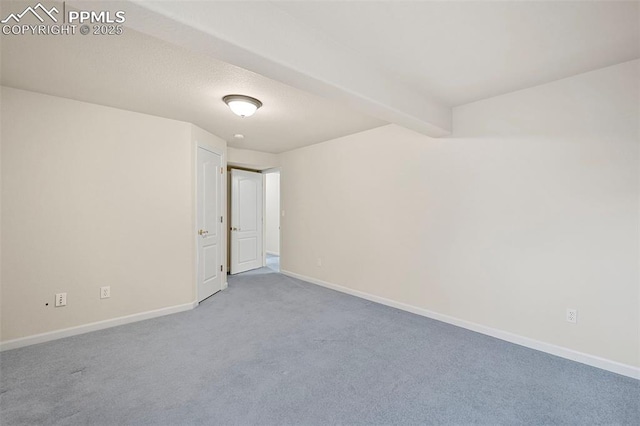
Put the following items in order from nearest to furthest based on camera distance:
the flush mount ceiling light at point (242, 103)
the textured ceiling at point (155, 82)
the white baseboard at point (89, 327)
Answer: the textured ceiling at point (155, 82)
the white baseboard at point (89, 327)
the flush mount ceiling light at point (242, 103)

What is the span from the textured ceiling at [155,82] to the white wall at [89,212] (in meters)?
0.27

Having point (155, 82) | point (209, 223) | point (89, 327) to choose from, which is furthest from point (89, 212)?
point (155, 82)

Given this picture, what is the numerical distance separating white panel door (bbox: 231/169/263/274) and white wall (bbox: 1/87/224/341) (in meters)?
1.84

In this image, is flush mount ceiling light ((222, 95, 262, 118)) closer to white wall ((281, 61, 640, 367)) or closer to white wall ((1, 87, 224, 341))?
white wall ((1, 87, 224, 341))

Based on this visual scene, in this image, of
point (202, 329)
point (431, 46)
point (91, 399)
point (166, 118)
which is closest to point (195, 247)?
point (202, 329)

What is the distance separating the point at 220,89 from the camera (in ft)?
8.84

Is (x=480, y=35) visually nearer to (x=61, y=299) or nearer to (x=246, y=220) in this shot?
(x=61, y=299)

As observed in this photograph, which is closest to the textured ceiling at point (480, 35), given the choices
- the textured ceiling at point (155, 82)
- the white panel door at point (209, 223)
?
the textured ceiling at point (155, 82)

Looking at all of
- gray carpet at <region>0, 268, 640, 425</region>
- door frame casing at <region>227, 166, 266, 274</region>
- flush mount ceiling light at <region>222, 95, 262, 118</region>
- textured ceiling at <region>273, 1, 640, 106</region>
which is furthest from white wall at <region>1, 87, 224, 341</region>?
textured ceiling at <region>273, 1, 640, 106</region>

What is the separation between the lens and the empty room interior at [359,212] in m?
1.80

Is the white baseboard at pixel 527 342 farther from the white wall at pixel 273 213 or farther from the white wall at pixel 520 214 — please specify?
the white wall at pixel 273 213

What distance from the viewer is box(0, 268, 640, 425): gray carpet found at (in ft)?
5.99

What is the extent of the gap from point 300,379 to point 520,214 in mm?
2488

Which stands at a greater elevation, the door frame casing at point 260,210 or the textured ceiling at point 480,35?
the textured ceiling at point 480,35
